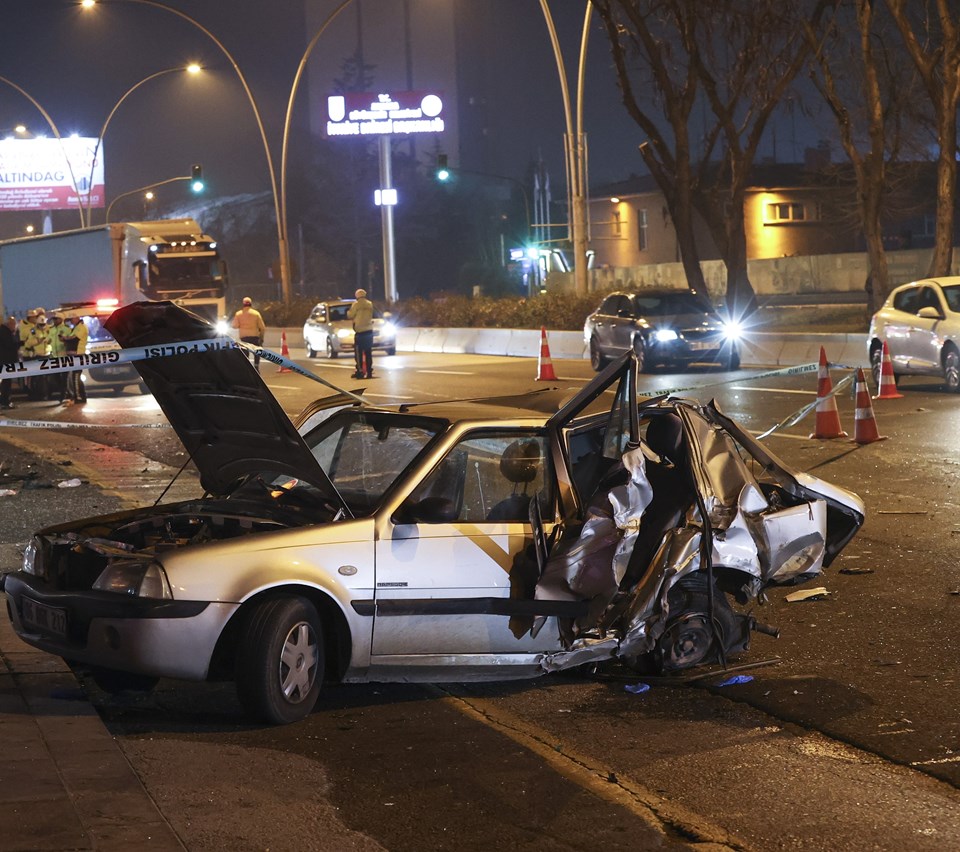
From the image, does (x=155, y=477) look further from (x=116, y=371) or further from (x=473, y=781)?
(x=116, y=371)

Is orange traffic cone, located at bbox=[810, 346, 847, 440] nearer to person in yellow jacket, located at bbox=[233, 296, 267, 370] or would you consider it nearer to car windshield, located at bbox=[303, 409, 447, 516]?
car windshield, located at bbox=[303, 409, 447, 516]

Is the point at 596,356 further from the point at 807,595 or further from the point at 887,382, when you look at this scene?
the point at 807,595

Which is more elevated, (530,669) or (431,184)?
(431,184)

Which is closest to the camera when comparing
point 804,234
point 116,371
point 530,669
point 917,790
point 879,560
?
point 917,790

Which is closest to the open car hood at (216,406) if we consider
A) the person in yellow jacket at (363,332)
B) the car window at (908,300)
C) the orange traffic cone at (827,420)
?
the orange traffic cone at (827,420)

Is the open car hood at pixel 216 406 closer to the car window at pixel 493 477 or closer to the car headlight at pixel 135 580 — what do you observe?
the car window at pixel 493 477

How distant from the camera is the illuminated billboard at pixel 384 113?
7519cm

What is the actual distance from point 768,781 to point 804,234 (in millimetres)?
72370

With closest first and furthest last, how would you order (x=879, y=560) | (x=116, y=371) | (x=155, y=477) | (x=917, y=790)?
(x=917, y=790) → (x=879, y=560) → (x=155, y=477) → (x=116, y=371)

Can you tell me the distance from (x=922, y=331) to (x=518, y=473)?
1449 cm

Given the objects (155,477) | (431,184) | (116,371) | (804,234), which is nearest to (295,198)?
(431,184)

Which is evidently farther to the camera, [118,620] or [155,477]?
[155,477]

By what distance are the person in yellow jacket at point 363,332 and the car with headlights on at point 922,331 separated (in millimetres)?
10577

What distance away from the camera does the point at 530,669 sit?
6453mm
